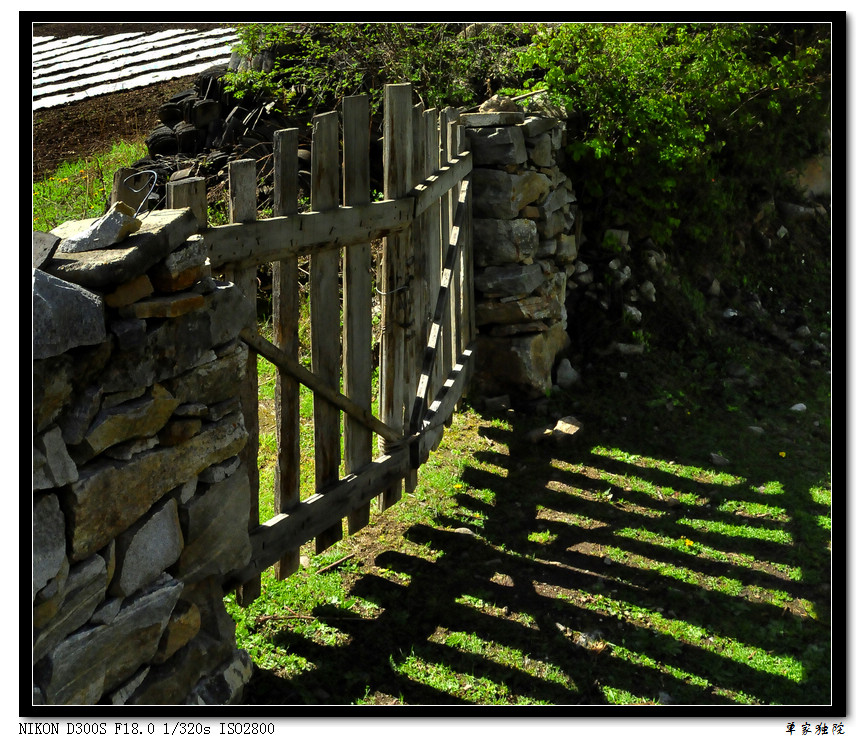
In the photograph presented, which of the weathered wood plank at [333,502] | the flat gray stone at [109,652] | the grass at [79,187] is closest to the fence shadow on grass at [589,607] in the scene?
the weathered wood plank at [333,502]

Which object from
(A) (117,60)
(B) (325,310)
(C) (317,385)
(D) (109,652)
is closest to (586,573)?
(C) (317,385)

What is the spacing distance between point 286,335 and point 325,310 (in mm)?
336

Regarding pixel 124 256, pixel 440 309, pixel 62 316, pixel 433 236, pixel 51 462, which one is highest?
pixel 124 256

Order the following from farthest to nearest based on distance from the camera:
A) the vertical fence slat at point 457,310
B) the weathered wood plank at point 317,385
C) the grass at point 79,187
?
1. the grass at point 79,187
2. the vertical fence slat at point 457,310
3. the weathered wood plank at point 317,385

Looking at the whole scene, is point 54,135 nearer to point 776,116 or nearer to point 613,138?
point 613,138

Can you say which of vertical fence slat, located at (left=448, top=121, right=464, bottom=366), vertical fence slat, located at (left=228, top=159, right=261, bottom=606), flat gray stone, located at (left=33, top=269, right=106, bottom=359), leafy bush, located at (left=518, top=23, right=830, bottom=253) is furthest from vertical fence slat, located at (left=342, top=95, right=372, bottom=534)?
leafy bush, located at (left=518, top=23, right=830, bottom=253)

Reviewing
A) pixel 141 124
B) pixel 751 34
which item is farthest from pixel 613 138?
pixel 141 124

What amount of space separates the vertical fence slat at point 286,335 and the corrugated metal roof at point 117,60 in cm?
614

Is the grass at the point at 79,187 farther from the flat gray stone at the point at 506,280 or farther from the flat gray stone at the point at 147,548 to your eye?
the flat gray stone at the point at 147,548

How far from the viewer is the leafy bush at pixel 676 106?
6.53 m

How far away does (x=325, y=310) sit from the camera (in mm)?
3805

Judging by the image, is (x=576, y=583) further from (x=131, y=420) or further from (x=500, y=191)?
(x=500, y=191)

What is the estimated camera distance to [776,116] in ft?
26.4

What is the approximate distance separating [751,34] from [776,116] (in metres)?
0.89
